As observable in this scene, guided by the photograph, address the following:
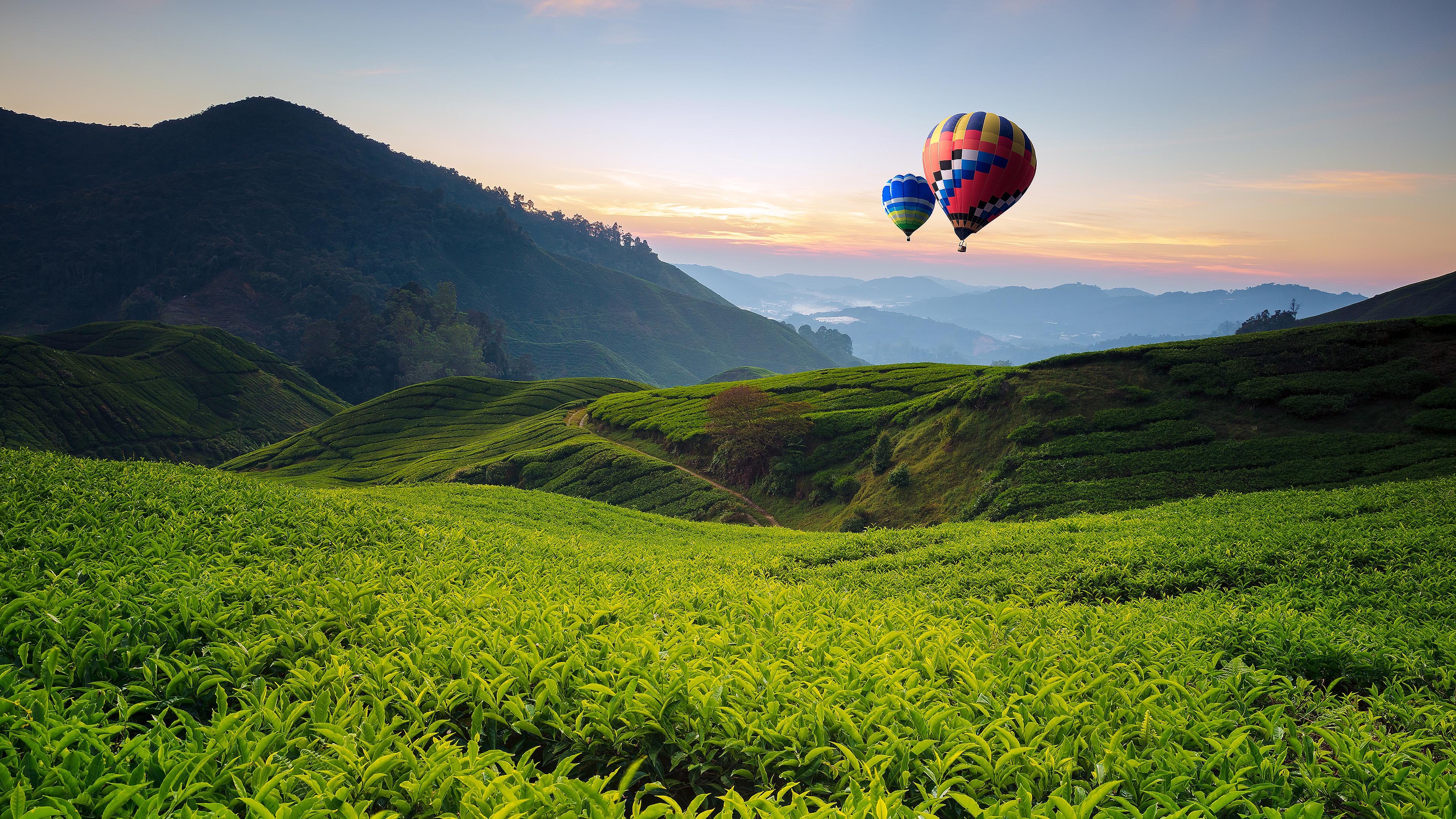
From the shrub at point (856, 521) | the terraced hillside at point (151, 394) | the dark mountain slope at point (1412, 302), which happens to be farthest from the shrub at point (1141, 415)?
the dark mountain slope at point (1412, 302)

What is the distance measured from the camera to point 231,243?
146 m

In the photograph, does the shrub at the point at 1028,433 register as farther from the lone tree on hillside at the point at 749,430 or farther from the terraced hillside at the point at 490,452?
the terraced hillside at the point at 490,452

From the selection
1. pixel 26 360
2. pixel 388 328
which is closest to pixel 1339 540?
pixel 26 360

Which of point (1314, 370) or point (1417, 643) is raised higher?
point (1314, 370)

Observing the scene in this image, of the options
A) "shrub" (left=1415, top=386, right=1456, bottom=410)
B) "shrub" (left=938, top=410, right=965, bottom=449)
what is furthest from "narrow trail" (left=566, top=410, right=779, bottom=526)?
"shrub" (left=1415, top=386, right=1456, bottom=410)

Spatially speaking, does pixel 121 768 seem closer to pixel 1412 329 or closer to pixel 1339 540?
pixel 1339 540

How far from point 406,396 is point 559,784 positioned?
76708mm

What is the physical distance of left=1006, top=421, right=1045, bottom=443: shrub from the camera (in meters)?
24.2

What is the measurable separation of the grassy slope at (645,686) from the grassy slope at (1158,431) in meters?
14.2

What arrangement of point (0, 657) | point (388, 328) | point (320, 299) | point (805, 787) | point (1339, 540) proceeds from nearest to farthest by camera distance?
1. point (805, 787)
2. point (0, 657)
3. point (1339, 540)
4. point (388, 328)
5. point (320, 299)

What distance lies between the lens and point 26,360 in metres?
65.0

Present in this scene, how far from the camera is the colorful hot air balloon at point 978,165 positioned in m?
25.9

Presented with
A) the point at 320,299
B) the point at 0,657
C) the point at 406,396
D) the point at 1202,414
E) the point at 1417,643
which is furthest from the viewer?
the point at 320,299

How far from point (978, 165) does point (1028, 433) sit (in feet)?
37.1
